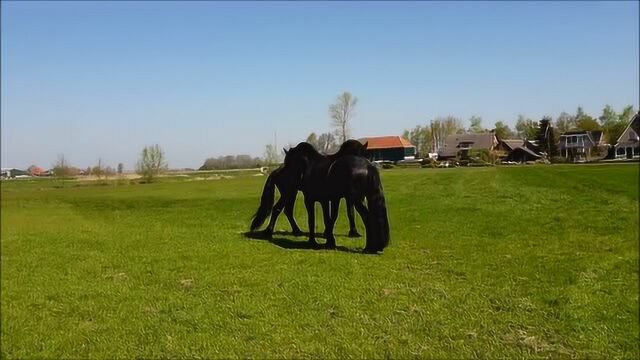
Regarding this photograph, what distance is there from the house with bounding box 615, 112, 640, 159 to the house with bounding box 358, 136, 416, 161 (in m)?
1.46

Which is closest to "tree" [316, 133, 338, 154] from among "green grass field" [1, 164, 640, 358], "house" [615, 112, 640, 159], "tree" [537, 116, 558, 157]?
"tree" [537, 116, 558, 157]

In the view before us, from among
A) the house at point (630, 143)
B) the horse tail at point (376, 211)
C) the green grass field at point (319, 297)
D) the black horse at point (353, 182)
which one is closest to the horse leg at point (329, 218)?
the black horse at point (353, 182)

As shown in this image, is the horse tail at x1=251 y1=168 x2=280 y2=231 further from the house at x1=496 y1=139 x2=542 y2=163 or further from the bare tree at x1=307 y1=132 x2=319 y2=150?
the house at x1=496 y1=139 x2=542 y2=163

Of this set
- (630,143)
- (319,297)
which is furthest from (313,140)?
(319,297)

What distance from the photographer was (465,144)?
11.4 ft

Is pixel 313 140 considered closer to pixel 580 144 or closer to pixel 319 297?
pixel 580 144

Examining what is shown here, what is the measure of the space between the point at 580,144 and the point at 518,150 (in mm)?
996

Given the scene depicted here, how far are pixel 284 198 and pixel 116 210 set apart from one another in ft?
5.65

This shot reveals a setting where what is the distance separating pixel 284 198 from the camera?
10.5 ft

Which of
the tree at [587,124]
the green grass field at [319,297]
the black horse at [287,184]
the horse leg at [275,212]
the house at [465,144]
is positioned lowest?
the green grass field at [319,297]

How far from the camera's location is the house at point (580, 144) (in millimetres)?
3078

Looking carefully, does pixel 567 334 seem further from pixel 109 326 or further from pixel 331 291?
pixel 109 326

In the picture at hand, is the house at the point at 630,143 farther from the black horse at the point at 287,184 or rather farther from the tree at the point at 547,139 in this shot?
the black horse at the point at 287,184

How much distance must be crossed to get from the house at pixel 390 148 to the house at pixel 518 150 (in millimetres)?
640
